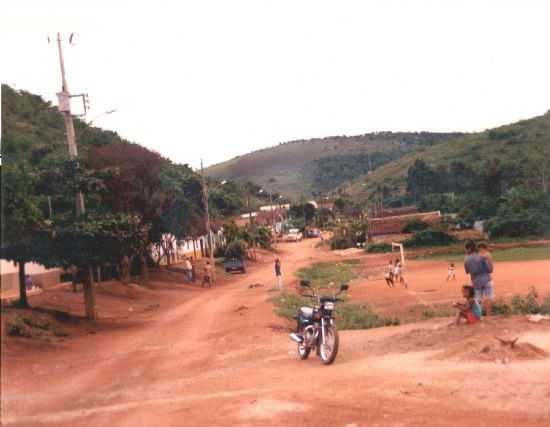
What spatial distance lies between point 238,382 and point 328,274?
87.8 feet

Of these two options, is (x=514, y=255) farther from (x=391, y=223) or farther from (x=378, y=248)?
(x=378, y=248)

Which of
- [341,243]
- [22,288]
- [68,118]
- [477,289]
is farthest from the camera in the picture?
[341,243]

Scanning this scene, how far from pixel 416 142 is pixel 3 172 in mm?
88182

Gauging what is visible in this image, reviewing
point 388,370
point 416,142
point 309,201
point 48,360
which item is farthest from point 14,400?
point 416,142

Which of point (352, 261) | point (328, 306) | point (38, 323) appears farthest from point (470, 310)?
point (352, 261)

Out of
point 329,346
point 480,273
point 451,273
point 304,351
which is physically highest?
point 480,273

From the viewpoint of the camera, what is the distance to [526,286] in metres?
19.7

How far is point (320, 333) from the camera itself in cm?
793

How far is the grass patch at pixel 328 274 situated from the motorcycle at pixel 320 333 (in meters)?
16.0

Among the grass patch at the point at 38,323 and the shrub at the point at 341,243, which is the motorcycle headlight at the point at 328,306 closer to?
the grass patch at the point at 38,323

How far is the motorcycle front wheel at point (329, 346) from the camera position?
7.55 metres

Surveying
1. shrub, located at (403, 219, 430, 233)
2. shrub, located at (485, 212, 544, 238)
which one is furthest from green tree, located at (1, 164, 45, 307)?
shrub, located at (403, 219, 430, 233)

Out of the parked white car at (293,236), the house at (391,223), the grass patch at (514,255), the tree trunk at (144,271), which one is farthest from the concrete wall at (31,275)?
the parked white car at (293,236)

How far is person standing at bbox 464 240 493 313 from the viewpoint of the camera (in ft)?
30.7
